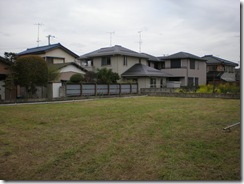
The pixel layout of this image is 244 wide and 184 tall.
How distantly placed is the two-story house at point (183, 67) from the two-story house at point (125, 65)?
1731 millimetres

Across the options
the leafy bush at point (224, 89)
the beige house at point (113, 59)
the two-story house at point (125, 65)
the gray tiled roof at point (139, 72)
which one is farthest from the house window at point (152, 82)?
the leafy bush at point (224, 89)

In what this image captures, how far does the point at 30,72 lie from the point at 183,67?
53.1 ft

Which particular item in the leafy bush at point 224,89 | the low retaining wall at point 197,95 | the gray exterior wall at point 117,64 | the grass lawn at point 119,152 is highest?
the gray exterior wall at point 117,64

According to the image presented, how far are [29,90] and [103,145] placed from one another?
10.0 meters

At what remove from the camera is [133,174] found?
9.77 feet

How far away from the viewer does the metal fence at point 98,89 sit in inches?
547

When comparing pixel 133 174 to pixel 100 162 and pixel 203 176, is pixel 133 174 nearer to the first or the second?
pixel 100 162

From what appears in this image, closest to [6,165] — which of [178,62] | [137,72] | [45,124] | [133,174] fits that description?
[133,174]

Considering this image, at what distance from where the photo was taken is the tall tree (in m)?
12.0

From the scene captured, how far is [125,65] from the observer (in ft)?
71.9

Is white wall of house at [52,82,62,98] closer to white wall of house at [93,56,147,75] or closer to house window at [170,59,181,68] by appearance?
white wall of house at [93,56,147,75]

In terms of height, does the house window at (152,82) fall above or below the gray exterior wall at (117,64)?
below

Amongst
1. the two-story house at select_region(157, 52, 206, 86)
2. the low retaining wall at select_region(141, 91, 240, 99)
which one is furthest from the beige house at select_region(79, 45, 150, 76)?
the low retaining wall at select_region(141, 91, 240, 99)

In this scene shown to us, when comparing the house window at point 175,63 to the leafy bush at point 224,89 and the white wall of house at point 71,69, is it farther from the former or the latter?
the white wall of house at point 71,69
